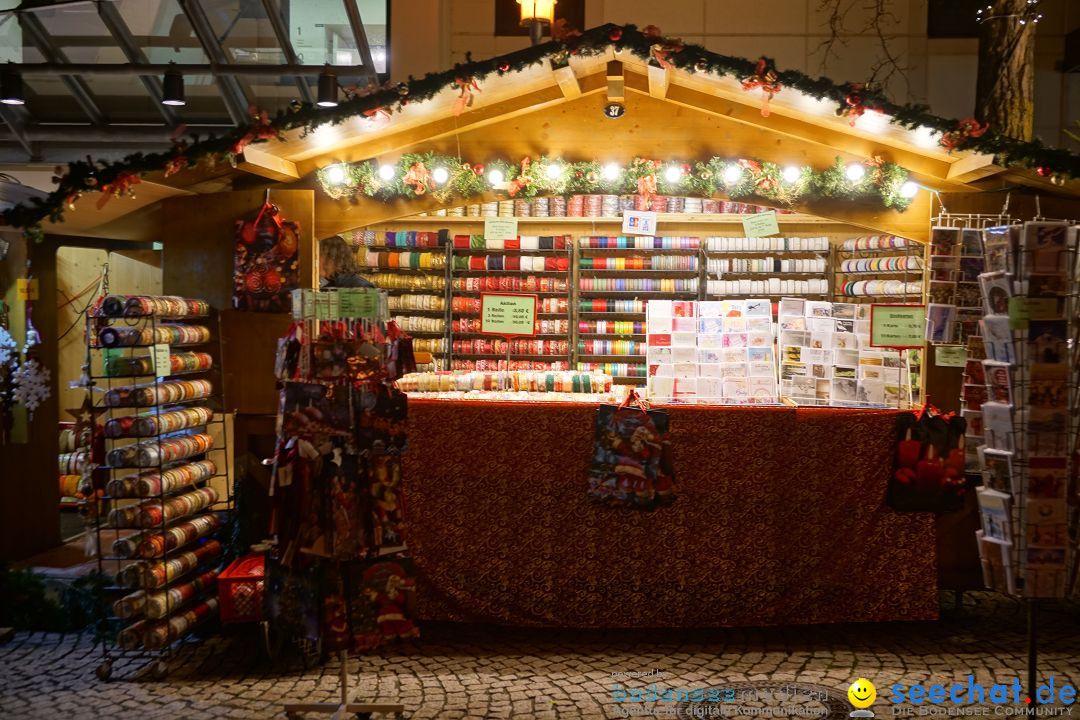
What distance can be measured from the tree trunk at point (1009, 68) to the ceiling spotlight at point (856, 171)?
260 cm

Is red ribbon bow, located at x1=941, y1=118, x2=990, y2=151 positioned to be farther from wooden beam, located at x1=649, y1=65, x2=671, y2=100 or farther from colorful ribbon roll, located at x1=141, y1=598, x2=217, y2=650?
colorful ribbon roll, located at x1=141, y1=598, x2=217, y2=650

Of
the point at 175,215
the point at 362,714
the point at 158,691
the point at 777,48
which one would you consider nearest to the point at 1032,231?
the point at 362,714

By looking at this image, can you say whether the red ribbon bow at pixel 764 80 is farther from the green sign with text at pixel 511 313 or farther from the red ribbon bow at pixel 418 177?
the red ribbon bow at pixel 418 177

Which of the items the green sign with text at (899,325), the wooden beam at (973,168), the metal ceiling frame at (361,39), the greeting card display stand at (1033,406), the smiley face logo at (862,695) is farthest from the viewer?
the metal ceiling frame at (361,39)

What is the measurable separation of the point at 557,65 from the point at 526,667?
3.50 m

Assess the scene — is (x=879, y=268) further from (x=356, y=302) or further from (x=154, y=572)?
(x=154, y=572)

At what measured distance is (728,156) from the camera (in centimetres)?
625

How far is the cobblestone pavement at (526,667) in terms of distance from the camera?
14.4 ft

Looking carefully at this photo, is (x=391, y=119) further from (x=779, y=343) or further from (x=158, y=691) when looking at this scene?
(x=158, y=691)

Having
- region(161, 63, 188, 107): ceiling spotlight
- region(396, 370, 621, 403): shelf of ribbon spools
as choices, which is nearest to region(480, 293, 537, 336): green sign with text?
region(396, 370, 621, 403): shelf of ribbon spools

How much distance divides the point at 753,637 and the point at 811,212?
2935 millimetres

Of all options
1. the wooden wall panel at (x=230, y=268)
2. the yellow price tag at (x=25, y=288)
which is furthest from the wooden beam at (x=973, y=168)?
the yellow price tag at (x=25, y=288)

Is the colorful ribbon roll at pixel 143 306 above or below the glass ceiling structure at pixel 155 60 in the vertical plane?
below

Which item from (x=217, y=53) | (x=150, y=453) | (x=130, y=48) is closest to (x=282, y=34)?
(x=217, y=53)
